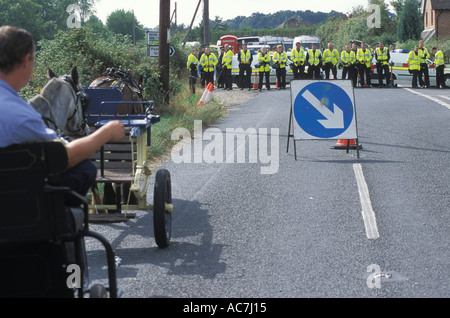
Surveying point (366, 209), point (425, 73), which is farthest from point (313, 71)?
point (366, 209)

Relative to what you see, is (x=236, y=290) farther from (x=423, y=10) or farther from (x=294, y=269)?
(x=423, y=10)

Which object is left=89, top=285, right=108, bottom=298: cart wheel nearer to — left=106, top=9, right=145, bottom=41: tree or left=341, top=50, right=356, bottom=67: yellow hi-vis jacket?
left=341, top=50, right=356, bottom=67: yellow hi-vis jacket

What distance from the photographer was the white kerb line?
7211 millimetres

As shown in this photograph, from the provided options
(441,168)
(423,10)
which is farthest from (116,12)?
(441,168)

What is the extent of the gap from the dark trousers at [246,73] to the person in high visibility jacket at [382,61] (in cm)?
574

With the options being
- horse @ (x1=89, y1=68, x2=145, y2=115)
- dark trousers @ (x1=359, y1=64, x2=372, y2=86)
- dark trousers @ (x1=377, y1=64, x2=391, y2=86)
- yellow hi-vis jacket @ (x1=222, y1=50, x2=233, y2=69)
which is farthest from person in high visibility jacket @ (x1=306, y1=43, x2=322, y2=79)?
horse @ (x1=89, y1=68, x2=145, y2=115)

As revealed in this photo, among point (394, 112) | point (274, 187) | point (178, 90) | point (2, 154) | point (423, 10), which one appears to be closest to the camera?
point (2, 154)

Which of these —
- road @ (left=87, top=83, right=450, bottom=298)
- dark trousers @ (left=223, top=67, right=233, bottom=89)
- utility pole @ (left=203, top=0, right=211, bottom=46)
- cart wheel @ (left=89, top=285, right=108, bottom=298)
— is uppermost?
utility pole @ (left=203, top=0, right=211, bottom=46)

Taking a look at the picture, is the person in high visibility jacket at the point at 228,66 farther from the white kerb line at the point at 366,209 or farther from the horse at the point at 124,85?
the horse at the point at 124,85

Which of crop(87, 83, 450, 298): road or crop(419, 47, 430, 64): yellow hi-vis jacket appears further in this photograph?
crop(419, 47, 430, 64): yellow hi-vis jacket

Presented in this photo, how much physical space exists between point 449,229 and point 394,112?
12.6 metres

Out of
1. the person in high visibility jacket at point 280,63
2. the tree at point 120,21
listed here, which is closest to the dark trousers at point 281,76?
the person in high visibility jacket at point 280,63

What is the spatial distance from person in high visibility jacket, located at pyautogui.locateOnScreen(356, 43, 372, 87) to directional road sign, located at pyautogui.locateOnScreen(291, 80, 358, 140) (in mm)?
18753

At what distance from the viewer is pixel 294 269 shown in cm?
602
